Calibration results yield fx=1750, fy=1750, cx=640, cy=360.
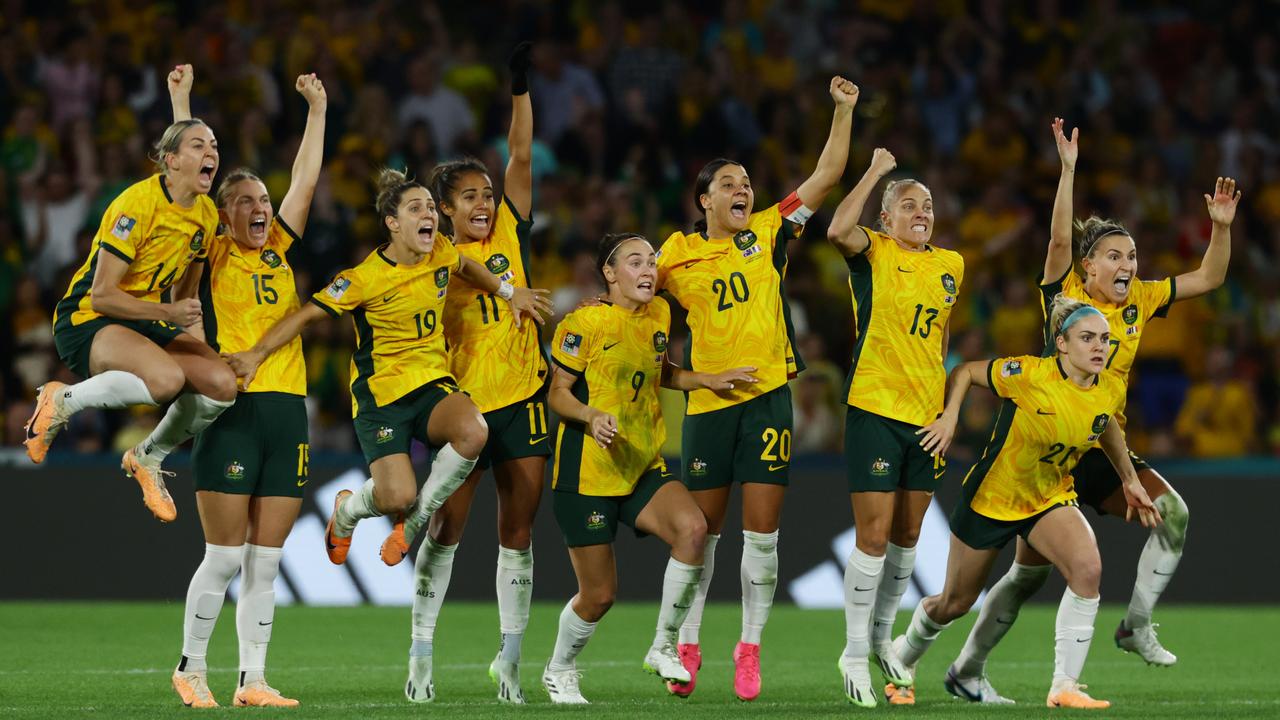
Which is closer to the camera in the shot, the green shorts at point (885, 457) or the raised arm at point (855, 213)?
the raised arm at point (855, 213)

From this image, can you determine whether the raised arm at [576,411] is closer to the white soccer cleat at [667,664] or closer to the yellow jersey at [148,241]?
the white soccer cleat at [667,664]

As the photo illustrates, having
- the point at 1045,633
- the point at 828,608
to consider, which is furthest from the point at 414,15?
the point at 1045,633

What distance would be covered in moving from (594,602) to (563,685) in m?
0.48

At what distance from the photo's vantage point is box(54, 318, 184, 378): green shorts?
838cm

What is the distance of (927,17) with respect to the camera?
765 inches

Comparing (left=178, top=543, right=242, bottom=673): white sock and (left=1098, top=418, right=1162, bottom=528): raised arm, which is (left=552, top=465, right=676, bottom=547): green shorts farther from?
(left=1098, top=418, right=1162, bottom=528): raised arm

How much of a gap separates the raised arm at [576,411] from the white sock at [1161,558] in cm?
297

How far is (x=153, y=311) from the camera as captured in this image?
815 centimetres

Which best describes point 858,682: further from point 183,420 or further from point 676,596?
point 183,420

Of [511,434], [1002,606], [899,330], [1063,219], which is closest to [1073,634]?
[1002,606]

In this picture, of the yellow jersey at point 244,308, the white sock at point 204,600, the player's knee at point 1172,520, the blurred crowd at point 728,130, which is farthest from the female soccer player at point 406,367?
the blurred crowd at point 728,130

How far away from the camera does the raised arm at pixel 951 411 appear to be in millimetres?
8652

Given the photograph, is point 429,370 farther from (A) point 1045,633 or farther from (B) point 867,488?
(A) point 1045,633

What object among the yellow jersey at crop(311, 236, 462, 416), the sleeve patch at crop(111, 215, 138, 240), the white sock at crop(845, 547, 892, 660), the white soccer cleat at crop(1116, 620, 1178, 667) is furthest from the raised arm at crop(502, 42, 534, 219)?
the white soccer cleat at crop(1116, 620, 1178, 667)
